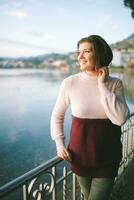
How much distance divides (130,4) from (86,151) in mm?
4229

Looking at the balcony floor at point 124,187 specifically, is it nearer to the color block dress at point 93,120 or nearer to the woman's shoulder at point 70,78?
the color block dress at point 93,120

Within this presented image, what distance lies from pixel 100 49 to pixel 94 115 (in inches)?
13.7

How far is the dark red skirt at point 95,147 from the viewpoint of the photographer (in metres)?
1.41

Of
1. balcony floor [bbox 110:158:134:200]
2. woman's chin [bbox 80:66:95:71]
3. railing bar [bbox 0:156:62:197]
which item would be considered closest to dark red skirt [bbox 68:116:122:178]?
railing bar [bbox 0:156:62:197]

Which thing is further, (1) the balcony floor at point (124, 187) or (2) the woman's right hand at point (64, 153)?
(1) the balcony floor at point (124, 187)

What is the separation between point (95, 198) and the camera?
145 cm

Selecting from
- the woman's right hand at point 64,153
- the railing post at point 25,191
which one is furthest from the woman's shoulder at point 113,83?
the railing post at point 25,191

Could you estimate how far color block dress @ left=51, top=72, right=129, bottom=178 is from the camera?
138cm

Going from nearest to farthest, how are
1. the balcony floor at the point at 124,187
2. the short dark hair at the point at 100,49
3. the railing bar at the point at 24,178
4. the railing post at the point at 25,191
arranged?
1. the railing bar at the point at 24,178
2. the railing post at the point at 25,191
3. the short dark hair at the point at 100,49
4. the balcony floor at the point at 124,187

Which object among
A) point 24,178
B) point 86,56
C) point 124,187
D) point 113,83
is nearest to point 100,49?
point 86,56

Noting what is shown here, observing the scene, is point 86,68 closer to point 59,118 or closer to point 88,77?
point 88,77

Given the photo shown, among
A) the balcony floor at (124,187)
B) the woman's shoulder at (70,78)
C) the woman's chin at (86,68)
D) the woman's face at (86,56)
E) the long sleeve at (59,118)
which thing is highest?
the woman's face at (86,56)

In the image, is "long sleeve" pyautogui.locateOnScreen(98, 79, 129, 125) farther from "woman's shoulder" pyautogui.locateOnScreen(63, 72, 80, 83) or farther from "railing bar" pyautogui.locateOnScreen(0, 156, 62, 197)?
"railing bar" pyautogui.locateOnScreen(0, 156, 62, 197)

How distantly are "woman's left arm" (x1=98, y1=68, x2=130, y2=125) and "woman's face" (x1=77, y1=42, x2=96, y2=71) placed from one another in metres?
0.09
